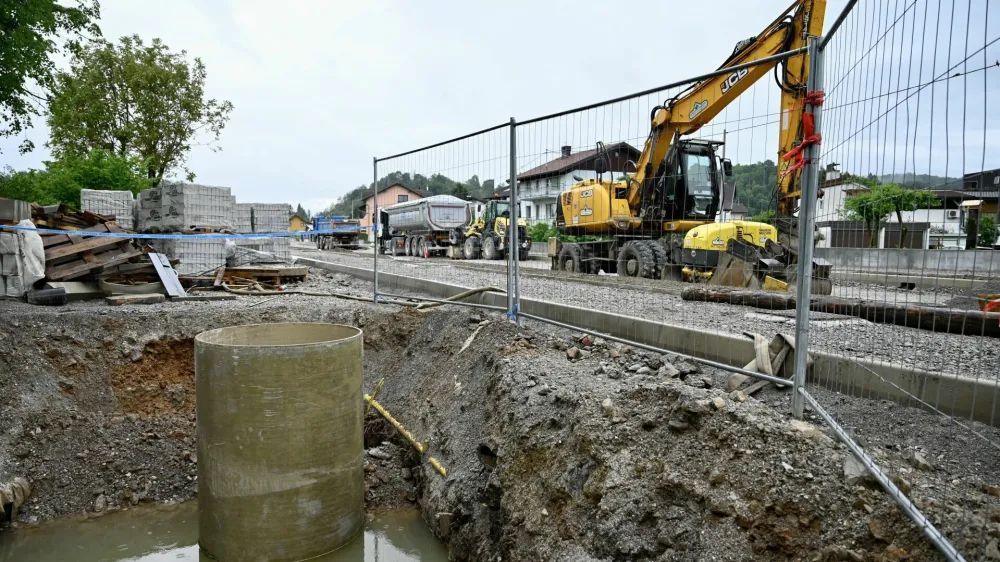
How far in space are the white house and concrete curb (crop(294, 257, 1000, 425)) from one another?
1.61 m

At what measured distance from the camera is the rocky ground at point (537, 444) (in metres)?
2.50

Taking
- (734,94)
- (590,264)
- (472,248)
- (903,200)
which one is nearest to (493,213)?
(472,248)

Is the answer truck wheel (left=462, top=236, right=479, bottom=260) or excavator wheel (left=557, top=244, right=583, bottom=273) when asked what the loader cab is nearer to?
truck wheel (left=462, top=236, right=479, bottom=260)

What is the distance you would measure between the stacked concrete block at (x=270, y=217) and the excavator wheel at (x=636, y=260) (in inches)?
390

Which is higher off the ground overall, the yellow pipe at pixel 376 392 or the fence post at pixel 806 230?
the fence post at pixel 806 230

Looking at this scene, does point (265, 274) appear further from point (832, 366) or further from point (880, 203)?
point (880, 203)

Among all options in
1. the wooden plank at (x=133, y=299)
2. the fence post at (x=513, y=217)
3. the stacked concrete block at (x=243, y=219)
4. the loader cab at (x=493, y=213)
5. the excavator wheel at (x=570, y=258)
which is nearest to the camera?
the fence post at (x=513, y=217)

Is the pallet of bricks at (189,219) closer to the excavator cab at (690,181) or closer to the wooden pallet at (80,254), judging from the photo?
the wooden pallet at (80,254)

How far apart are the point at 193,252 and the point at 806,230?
11358 millimetres

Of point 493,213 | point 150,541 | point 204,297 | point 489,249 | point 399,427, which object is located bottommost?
point 150,541

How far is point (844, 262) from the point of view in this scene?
11.0 feet

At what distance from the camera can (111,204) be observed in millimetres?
13078

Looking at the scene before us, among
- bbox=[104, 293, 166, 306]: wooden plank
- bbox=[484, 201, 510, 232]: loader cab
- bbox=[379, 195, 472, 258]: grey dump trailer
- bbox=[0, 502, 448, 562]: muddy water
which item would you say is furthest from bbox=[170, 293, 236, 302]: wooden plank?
bbox=[379, 195, 472, 258]: grey dump trailer

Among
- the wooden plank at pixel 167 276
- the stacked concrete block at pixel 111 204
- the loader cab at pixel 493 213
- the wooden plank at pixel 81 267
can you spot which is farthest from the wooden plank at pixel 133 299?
the loader cab at pixel 493 213
